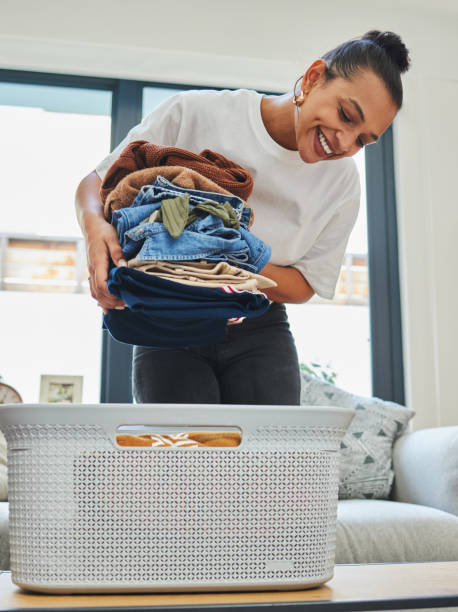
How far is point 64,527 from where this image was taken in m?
0.68

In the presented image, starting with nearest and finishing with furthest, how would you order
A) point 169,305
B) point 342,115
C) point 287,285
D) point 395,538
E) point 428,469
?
1. point 169,305
2. point 342,115
3. point 287,285
4. point 395,538
5. point 428,469

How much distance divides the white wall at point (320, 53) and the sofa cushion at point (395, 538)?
3.72ft

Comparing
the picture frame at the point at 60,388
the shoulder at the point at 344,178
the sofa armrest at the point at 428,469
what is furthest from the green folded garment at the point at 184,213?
the picture frame at the point at 60,388

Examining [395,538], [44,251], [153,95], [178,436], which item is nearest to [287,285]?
[178,436]

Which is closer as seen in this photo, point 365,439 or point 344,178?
point 344,178

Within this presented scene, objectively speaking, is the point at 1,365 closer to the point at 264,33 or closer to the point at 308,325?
the point at 308,325

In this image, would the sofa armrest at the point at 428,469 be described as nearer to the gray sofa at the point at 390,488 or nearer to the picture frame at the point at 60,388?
the gray sofa at the point at 390,488

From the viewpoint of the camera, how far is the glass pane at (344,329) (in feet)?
10.3

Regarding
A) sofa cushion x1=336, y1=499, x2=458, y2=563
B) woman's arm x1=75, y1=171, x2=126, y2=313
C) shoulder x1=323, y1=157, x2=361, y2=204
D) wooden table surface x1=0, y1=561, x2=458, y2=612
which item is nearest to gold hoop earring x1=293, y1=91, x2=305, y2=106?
shoulder x1=323, y1=157, x2=361, y2=204

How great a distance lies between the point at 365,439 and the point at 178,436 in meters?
1.87

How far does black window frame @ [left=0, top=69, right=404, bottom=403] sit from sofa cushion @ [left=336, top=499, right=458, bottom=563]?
49.0 inches

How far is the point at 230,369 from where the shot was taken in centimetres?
119

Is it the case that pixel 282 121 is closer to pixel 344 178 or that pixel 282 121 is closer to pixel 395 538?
pixel 344 178

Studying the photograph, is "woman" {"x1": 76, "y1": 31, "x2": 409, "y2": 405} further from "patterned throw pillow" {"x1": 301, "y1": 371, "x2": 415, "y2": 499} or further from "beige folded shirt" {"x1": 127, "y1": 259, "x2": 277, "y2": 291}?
"patterned throw pillow" {"x1": 301, "y1": 371, "x2": 415, "y2": 499}
